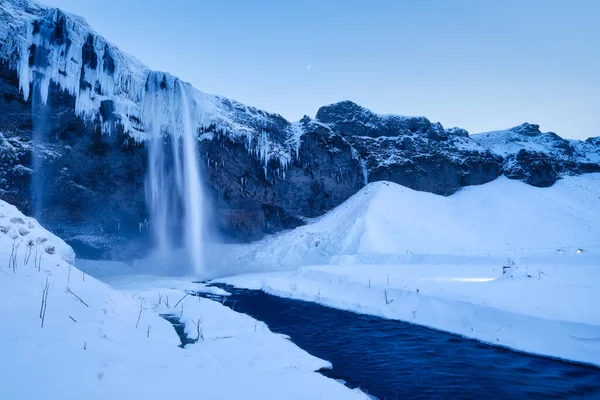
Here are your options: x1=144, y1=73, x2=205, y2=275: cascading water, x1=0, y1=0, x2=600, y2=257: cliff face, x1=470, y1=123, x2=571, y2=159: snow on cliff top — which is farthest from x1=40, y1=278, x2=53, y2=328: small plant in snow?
x1=470, y1=123, x2=571, y2=159: snow on cliff top

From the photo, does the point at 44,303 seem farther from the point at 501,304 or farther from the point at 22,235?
the point at 501,304

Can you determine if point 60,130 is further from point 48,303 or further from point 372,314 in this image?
point 372,314

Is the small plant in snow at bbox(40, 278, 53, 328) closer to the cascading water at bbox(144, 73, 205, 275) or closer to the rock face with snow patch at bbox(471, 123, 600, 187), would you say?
the cascading water at bbox(144, 73, 205, 275)

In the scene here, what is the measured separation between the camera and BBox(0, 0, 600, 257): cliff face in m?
24.9

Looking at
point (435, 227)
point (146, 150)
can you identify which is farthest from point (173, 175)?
point (435, 227)

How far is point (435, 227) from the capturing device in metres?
33.0

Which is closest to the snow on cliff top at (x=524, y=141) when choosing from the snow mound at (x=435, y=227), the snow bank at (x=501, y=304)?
the snow mound at (x=435, y=227)

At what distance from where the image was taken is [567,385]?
6.32 m

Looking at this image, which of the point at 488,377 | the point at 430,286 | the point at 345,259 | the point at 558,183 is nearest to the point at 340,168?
the point at 345,259

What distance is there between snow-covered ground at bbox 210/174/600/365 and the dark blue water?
2.90 feet

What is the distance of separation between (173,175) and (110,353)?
102 feet

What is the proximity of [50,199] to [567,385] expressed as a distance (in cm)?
3733

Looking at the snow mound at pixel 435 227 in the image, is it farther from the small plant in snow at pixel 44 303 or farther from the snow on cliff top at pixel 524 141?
the small plant in snow at pixel 44 303

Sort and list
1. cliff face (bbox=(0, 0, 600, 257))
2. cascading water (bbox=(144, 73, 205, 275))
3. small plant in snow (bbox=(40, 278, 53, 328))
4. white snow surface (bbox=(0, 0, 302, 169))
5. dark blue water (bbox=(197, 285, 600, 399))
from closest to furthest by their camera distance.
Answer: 1. small plant in snow (bbox=(40, 278, 53, 328))
2. dark blue water (bbox=(197, 285, 600, 399))
3. white snow surface (bbox=(0, 0, 302, 169))
4. cliff face (bbox=(0, 0, 600, 257))
5. cascading water (bbox=(144, 73, 205, 275))
